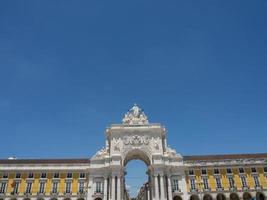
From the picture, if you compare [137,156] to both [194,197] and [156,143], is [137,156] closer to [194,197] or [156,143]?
[156,143]

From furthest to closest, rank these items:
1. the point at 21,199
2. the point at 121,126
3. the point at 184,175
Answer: the point at 121,126 → the point at 184,175 → the point at 21,199

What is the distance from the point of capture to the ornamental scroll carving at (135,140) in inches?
2753

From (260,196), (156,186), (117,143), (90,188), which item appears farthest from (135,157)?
(260,196)

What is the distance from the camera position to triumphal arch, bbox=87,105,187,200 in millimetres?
64375

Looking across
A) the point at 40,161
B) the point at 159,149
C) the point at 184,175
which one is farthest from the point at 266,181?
the point at 40,161

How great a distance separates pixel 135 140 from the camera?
70.2 m

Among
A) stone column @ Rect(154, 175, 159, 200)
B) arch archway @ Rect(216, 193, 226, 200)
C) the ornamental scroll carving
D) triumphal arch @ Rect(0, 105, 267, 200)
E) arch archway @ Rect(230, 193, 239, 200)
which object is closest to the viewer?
stone column @ Rect(154, 175, 159, 200)

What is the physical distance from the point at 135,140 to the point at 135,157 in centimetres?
689

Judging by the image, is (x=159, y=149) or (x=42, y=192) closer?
(x=42, y=192)

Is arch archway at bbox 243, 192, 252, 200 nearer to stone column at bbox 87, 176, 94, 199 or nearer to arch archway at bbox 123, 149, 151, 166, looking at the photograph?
arch archway at bbox 123, 149, 151, 166

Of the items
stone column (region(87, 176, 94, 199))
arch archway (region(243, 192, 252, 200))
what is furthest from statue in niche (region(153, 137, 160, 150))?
arch archway (region(243, 192, 252, 200))

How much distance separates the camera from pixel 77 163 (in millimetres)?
68062

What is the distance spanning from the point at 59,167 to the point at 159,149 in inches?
1042

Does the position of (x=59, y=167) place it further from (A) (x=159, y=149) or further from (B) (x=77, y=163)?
(A) (x=159, y=149)
